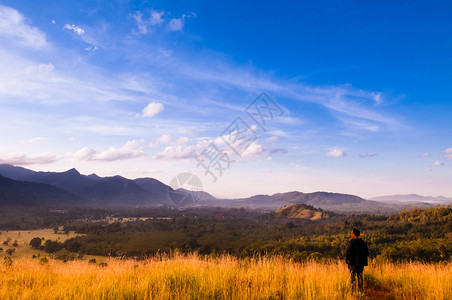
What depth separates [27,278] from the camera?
732 cm

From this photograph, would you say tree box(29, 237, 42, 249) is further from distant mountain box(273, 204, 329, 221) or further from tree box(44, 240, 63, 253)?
distant mountain box(273, 204, 329, 221)

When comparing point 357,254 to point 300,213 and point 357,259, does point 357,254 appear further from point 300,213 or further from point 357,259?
point 300,213

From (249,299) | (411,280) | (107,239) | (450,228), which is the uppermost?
(249,299)

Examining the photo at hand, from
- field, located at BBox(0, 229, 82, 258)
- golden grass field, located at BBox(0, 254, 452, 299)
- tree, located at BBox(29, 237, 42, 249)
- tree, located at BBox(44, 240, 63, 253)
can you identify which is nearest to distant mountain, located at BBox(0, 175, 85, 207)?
field, located at BBox(0, 229, 82, 258)

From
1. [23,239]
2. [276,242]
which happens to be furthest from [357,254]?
[23,239]

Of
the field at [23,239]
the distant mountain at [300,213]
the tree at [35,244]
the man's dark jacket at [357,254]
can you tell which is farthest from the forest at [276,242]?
the distant mountain at [300,213]

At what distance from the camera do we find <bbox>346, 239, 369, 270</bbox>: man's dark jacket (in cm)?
777

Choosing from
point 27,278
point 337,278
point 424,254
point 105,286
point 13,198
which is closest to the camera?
point 105,286

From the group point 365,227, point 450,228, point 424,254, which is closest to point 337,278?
point 424,254

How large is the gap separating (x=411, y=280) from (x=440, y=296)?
217 centimetres

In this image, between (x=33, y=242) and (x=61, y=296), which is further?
(x=33, y=242)

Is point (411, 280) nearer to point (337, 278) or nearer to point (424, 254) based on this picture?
point (337, 278)

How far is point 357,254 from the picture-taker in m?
7.84

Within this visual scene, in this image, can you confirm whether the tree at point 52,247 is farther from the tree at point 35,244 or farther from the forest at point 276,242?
the tree at point 35,244
